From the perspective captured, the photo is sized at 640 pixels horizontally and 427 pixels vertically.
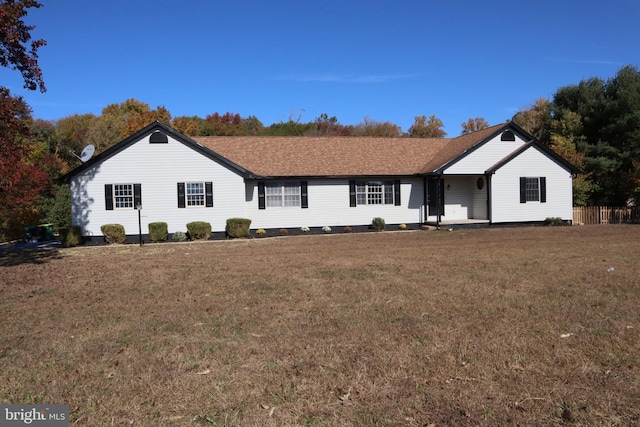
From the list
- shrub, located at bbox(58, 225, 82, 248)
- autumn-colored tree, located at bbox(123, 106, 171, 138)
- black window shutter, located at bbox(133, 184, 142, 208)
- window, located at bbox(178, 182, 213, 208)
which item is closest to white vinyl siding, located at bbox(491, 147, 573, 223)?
window, located at bbox(178, 182, 213, 208)

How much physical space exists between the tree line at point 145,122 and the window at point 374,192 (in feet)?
40.7

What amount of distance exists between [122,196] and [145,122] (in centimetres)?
2712

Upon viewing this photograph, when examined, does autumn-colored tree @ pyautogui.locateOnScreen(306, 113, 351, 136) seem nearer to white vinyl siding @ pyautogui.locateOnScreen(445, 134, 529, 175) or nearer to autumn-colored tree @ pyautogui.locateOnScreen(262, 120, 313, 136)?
autumn-colored tree @ pyautogui.locateOnScreen(262, 120, 313, 136)

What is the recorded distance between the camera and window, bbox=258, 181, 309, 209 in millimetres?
23172

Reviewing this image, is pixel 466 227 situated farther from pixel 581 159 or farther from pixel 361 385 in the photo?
pixel 361 385

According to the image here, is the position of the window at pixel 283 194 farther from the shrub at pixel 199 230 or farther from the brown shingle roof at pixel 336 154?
the shrub at pixel 199 230

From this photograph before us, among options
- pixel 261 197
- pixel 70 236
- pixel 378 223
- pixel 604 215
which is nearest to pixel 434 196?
→ pixel 378 223

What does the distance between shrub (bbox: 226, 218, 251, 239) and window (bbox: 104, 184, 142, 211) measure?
13.7ft

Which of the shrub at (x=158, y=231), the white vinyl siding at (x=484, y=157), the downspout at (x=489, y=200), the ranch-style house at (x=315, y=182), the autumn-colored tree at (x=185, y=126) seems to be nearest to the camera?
the shrub at (x=158, y=231)

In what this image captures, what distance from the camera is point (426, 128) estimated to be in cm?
5906

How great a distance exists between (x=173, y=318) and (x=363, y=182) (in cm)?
1813

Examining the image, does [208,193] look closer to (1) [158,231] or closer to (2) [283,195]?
(1) [158,231]

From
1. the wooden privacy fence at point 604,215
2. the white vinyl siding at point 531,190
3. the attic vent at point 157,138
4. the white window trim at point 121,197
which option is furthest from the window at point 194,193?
the wooden privacy fence at point 604,215

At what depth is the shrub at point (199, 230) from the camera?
2103 cm
